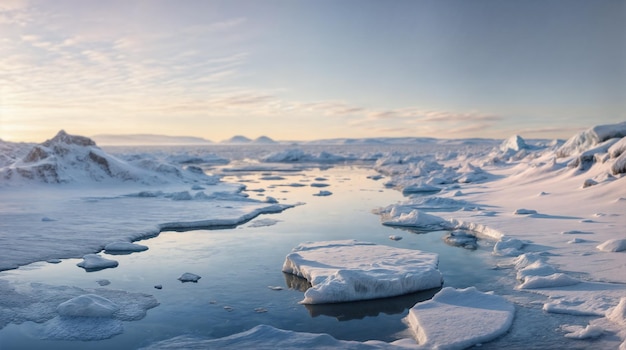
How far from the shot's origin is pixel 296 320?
5852 millimetres

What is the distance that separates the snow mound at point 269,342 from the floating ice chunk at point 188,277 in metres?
2.26

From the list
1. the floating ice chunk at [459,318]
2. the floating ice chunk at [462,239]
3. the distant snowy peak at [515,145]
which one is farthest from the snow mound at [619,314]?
the distant snowy peak at [515,145]

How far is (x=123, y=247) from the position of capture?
31.3 feet

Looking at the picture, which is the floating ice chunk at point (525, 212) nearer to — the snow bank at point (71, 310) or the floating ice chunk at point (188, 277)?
the floating ice chunk at point (188, 277)

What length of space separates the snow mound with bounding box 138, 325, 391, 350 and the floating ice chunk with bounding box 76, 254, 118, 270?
3.69m

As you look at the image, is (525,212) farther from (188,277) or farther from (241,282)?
(188,277)

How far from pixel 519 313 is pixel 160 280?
17.2 ft

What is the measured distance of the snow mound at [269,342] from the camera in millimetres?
4953

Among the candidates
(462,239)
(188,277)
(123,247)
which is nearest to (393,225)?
(462,239)

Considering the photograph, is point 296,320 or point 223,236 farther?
point 223,236

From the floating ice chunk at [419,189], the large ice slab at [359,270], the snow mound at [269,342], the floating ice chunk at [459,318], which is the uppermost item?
the floating ice chunk at [419,189]

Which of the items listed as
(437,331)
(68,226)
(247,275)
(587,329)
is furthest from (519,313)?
(68,226)

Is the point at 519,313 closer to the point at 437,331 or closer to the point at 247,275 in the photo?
the point at 437,331

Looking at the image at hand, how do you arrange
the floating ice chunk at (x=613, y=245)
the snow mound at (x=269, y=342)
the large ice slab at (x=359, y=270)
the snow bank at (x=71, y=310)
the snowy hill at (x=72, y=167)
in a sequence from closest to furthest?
the snow mound at (x=269, y=342) < the snow bank at (x=71, y=310) < the large ice slab at (x=359, y=270) < the floating ice chunk at (x=613, y=245) < the snowy hill at (x=72, y=167)
